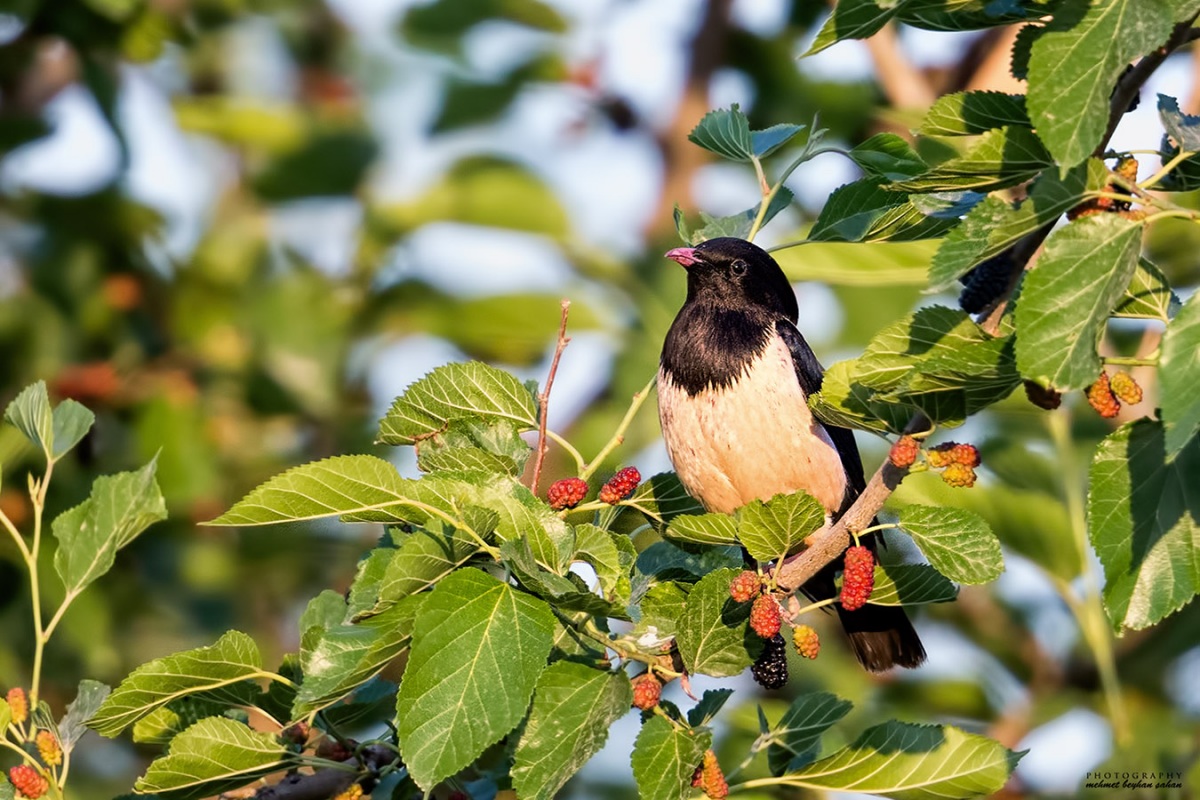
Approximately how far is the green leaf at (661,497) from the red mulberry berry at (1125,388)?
49.0 inches

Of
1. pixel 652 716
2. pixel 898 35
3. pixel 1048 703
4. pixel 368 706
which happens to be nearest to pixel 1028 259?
pixel 652 716

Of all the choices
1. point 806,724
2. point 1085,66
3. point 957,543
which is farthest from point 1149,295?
point 806,724

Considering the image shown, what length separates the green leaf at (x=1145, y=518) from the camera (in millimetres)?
2609

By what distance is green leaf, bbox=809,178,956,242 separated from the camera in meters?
3.25

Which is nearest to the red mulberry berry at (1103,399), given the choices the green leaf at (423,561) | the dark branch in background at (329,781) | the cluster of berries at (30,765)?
the green leaf at (423,561)

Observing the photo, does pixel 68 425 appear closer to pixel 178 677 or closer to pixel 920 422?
pixel 178 677

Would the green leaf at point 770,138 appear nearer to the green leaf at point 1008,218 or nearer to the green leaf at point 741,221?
the green leaf at point 741,221

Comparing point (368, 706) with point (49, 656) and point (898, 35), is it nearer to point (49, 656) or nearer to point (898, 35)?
point (49, 656)

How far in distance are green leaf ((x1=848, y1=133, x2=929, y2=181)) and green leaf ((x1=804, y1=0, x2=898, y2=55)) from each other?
571 mm

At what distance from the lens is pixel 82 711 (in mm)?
3275

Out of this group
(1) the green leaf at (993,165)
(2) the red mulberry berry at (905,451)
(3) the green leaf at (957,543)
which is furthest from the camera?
(3) the green leaf at (957,543)

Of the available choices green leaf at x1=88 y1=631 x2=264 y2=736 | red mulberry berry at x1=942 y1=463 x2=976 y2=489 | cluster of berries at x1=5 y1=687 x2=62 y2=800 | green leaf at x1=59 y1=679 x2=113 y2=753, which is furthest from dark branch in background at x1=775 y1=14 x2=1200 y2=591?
cluster of berries at x1=5 y1=687 x2=62 y2=800

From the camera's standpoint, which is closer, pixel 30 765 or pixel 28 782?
pixel 28 782

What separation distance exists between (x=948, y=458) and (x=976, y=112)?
0.68m
